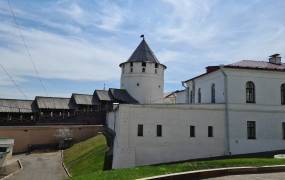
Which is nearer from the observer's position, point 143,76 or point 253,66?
point 253,66

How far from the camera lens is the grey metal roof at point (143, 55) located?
4489cm

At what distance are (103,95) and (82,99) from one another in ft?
10.4

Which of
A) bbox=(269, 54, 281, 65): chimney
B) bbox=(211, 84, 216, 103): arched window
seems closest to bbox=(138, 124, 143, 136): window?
bbox=(211, 84, 216, 103): arched window

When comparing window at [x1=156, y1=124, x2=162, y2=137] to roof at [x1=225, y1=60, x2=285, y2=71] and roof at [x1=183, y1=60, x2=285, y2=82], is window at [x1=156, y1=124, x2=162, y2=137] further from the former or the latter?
roof at [x1=225, y1=60, x2=285, y2=71]

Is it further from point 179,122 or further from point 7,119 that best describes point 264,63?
point 7,119

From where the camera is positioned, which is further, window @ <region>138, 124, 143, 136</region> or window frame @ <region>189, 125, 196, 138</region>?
window frame @ <region>189, 125, 196, 138</region>

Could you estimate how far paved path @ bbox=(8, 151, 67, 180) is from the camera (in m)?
23.5

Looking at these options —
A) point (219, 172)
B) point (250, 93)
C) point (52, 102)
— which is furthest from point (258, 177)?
point (52, 102)

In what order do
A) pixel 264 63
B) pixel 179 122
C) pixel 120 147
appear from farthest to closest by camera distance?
pixel 264 63
pixel 179 122
pixel 120 147

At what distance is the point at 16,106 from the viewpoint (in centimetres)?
4209

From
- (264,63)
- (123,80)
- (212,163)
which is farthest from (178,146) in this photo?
(123,80)

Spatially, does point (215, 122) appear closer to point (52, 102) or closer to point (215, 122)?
point (215, 122)

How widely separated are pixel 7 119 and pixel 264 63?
30.0m

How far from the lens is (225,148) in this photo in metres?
23.4
